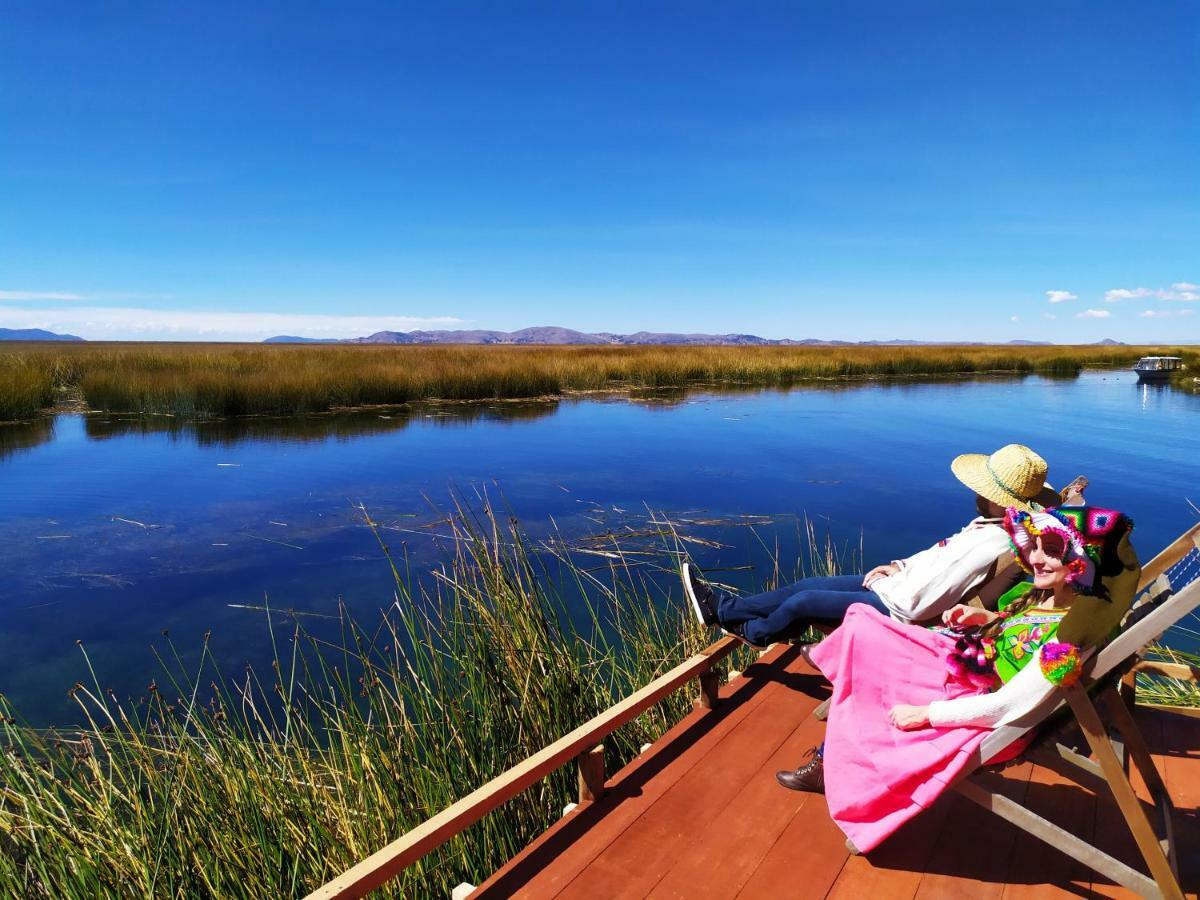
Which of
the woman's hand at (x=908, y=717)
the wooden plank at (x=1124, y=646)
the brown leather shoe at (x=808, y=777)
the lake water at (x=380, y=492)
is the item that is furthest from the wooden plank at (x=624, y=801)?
the lake water at (x=380, y=492)

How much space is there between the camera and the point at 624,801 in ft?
6.70

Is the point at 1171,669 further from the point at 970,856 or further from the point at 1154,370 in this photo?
the point at 1154,370

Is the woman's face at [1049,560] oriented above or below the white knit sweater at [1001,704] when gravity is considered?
above

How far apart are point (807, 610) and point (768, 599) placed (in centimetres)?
19

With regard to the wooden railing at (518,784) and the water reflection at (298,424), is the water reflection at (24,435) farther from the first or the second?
the wooden railing at (518,784)

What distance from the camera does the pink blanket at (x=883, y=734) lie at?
1.67m

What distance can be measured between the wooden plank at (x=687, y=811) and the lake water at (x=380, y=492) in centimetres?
238

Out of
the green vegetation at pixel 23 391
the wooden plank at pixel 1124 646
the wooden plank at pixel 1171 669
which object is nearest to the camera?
the wooden plank at pixel 1124 646

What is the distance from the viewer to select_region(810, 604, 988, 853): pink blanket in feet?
5.47

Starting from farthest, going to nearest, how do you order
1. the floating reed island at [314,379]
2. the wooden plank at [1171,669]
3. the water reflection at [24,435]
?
the floating reed island at [314,379] → the water reflection at [24,435] → the wooden plank at [1171,669]

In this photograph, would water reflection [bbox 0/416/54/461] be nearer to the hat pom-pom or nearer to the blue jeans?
the blue jeans

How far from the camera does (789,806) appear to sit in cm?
201

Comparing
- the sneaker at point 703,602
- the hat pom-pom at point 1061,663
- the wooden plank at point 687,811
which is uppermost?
the hat pom-pom at point 1061,663

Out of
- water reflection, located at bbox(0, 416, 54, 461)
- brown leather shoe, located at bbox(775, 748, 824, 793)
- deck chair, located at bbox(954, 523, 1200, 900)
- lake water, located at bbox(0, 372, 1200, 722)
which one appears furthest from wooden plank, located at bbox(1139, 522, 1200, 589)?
water reflection, located at bbox(0, 416, 54, 461)
